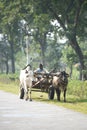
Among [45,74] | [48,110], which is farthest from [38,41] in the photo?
[48,110]

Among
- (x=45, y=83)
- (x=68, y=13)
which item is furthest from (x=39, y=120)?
(x=68, y=13)

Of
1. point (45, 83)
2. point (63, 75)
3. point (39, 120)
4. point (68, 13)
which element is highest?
point (68, 13)

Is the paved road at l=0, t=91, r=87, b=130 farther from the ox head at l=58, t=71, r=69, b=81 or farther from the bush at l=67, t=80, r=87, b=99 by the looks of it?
the bush at l=67, t=80, r=87, b=99

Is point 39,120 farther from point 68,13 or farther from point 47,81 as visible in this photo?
point 68,13

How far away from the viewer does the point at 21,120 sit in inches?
607

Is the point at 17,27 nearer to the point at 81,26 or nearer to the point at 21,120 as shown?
the point at 81,26

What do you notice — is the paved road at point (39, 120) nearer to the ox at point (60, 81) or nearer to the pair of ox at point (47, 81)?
the ox at point (60, 81)

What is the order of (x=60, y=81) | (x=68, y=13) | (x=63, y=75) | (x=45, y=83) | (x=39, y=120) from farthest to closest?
1. (x=68, y=13)
2. (x=45, y=83)
3. (x=60, y=81)
4. (x=63, y=75)
5. (x=39, y=120)

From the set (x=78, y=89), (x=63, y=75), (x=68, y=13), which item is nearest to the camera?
(x=63, y=75)

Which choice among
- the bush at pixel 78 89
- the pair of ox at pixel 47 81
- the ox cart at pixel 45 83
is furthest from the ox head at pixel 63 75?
the bush at pixel 78 89

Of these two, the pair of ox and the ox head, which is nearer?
the ox head

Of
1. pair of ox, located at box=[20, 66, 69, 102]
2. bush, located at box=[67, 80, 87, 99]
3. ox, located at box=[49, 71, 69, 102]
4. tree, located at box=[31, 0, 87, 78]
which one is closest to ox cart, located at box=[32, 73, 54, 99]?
pair of ox, located at box=[20, 66, 69, 102]

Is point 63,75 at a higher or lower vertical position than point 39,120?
higher

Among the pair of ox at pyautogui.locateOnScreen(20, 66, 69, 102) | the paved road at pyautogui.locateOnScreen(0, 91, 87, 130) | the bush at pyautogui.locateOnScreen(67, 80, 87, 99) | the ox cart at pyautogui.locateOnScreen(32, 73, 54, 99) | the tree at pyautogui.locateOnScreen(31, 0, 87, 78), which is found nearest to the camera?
the paved road at pyautogui.locateOnScreen(0, 91, 87, 130)
